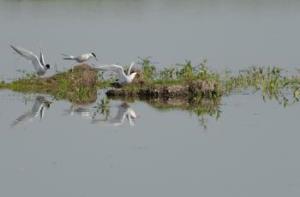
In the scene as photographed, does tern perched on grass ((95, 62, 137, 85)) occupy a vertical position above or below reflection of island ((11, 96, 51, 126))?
above

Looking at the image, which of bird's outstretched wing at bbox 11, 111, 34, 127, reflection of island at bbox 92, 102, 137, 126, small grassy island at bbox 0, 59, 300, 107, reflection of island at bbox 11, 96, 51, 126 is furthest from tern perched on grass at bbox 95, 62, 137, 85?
bird's outstretched wing at bbox 11, 111, 34, 127

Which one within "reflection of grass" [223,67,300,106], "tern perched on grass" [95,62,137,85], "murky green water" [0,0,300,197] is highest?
"tern perched on grass" [95,62,137,85]

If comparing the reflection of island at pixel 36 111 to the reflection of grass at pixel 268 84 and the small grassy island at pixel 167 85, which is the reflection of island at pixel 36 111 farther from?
the reflection of grass at pixel 268 84

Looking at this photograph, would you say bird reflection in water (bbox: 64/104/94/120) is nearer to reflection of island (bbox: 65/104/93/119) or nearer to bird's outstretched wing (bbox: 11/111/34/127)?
reflection of island (bbox: 65/104/93/119)

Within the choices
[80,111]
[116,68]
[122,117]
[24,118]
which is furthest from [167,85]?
[24,118]

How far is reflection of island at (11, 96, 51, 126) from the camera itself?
820 inches

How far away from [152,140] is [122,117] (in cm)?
205

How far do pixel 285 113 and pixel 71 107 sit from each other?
13.0 feet

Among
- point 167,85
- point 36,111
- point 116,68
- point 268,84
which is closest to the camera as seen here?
point 36,111

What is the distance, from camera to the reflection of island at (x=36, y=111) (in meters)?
20.8

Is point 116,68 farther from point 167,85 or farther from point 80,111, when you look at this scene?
point 80,111

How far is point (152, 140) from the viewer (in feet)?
61.7

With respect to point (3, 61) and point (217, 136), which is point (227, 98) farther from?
point (3, 61)

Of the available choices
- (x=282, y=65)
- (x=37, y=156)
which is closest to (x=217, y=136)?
(x=37, y=156)
